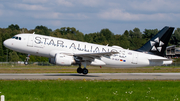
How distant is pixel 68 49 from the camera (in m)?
30.0

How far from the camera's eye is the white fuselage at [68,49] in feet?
96.7

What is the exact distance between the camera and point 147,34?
12888cm

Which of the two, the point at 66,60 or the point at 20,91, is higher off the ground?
the point at 66,60

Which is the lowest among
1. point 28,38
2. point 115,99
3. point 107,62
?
point 115,99

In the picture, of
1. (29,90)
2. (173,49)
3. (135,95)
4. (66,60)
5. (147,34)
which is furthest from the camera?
(147,34)

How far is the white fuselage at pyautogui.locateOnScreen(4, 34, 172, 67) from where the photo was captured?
96.7 feet

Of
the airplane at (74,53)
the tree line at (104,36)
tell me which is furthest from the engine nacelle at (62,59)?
the tree line at (104,36)

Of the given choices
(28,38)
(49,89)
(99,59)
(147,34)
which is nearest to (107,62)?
(99,59)

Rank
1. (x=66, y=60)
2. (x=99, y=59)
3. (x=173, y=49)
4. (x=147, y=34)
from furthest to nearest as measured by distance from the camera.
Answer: (x=147, y=34)
(x=173, y=49)
(x=99, y=59)
(x=66, y=60)

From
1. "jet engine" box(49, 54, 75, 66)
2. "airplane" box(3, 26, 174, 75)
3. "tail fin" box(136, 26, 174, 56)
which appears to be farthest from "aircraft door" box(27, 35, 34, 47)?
"tail fin" box(136, 26, 174, 56)

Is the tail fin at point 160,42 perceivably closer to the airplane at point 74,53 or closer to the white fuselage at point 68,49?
the airplane at point 74,53

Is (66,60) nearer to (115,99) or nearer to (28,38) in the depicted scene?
(28,38)

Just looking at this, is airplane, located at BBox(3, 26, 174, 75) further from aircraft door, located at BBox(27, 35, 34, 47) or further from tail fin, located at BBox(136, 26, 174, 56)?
tail fin, located at BBox(136, 26, 174, 56)

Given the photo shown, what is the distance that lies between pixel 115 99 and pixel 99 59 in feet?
55.5
